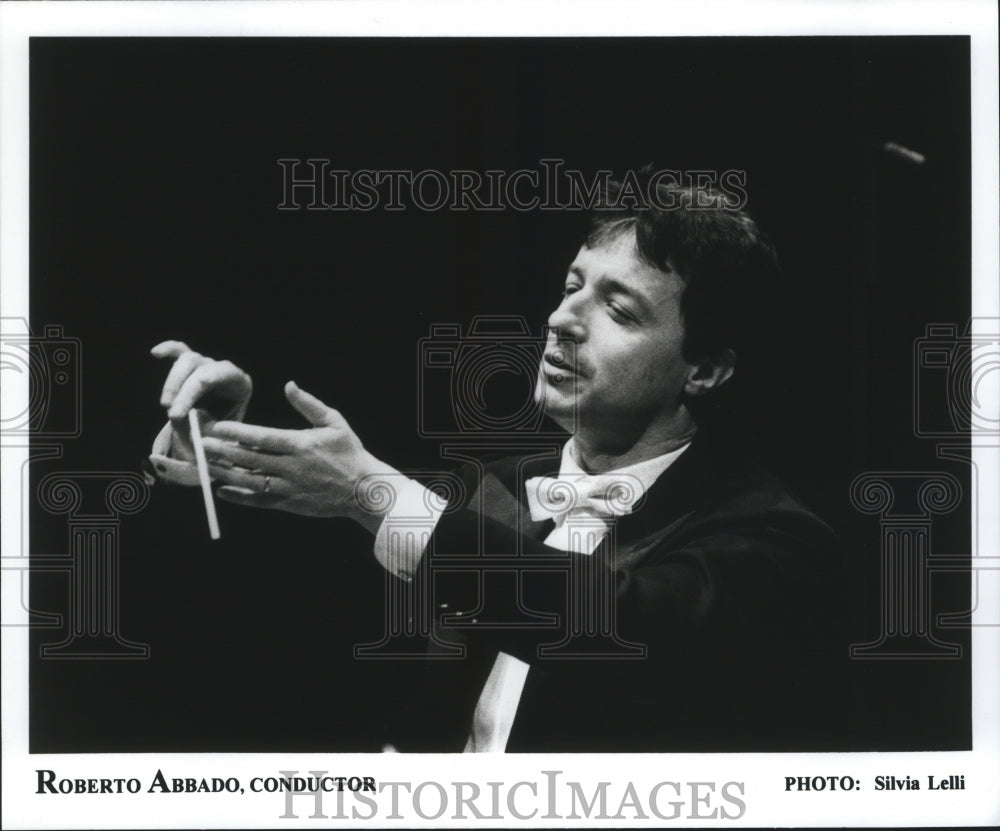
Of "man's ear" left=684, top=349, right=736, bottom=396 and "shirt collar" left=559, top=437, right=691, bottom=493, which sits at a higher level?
"man's ear" left=684, top=349, right=736, bottom=396

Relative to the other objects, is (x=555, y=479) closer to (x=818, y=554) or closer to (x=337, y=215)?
(x=818, y=554)

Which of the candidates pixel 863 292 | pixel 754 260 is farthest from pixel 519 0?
pixel 863 292

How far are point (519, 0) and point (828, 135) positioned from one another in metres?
0.76

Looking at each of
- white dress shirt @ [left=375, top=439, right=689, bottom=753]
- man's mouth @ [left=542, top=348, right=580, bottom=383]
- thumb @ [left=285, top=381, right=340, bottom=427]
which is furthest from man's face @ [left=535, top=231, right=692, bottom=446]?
thumb @ [left=285, top=381, right=340, bottom=427]

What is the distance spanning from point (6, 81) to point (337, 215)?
80cm

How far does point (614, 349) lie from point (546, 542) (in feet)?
1.49

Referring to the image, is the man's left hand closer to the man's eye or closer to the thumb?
the thumb

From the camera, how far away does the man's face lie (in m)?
2.33

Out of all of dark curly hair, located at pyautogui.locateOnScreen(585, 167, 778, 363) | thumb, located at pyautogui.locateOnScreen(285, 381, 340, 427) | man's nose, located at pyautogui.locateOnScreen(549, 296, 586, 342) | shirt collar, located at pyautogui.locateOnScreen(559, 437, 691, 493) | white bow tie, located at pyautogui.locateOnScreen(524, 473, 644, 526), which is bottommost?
white bow tie, located at pyautogui.locateOnScreen(524, 473, 644, 526)

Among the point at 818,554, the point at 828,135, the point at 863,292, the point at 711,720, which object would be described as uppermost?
the point at 828,135

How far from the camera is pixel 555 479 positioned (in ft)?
7.80

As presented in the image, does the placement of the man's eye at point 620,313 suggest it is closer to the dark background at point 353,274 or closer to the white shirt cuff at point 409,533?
the dark background at point 353,274

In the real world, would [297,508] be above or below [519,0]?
below

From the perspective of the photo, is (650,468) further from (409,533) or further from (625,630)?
(409,533)
